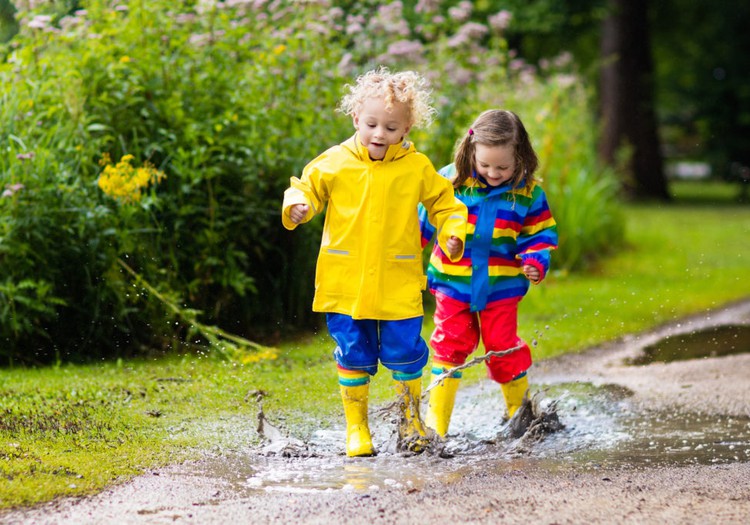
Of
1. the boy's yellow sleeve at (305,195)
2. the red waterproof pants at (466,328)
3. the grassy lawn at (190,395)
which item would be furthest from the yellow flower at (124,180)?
the red waterproof pants at (466,328)

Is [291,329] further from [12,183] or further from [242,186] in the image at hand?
[12,183]

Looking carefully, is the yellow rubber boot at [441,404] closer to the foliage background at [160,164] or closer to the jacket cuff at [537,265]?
the jacket cuff at [537,265]

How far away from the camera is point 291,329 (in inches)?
270

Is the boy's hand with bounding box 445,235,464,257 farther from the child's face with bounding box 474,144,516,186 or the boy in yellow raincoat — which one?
the child's face with bounding box 474,144,516,186

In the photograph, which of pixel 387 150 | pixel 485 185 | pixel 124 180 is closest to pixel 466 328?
pixel 485 185

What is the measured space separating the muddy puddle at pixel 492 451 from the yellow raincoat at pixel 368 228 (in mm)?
637

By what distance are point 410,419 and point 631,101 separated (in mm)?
A: 17098

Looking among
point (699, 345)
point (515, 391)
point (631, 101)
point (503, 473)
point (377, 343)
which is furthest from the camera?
point (631, 101)

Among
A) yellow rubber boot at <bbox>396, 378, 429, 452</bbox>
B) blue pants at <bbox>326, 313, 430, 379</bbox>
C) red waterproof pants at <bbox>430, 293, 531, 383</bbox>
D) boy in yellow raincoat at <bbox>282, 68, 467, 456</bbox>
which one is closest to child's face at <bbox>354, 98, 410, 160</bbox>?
boy in yellow raincoat at <bbox>282, 68, 467, 456</bbox>

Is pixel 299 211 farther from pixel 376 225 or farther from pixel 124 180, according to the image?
pixel 124 180

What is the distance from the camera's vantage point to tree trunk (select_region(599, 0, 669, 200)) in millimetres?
19797

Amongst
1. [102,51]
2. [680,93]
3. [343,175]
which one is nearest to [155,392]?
[343,175]

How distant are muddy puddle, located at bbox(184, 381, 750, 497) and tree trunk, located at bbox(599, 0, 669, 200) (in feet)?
48.6

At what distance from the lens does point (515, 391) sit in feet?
16.1
